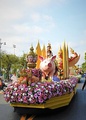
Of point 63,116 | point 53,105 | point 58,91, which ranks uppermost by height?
point 58,91

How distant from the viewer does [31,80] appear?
615cm

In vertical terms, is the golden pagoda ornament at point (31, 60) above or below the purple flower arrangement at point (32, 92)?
above

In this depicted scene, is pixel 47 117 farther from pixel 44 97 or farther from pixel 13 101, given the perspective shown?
pixel 13 101

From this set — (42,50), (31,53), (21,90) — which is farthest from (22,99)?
(42,50)

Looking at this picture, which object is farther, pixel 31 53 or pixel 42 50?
pixel 42 50

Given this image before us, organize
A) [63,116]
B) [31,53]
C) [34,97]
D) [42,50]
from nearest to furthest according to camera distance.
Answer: [34,97] → [63,116] → [31,53] → [42,50]

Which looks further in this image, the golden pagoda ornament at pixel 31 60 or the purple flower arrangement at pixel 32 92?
the golden pagoda ornament at pixel 31 60

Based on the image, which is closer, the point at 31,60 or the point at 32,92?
the point at 32,92

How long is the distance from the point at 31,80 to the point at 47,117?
1321 millimetres

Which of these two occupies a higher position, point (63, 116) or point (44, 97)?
point (44, 97)

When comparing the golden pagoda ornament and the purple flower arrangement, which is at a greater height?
the golden pagoda ornament

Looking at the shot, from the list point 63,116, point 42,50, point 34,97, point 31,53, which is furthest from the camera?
point 42,50

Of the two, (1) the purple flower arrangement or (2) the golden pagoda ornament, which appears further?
(2) the golden pagoda ornament

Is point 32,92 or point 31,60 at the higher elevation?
point 31,60
